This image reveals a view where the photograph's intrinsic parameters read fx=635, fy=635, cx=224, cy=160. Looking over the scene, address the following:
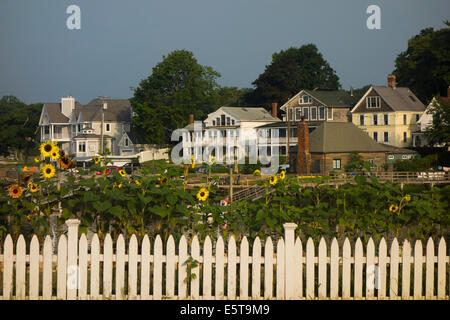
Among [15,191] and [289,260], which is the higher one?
[15,191]

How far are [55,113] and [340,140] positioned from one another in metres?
52.5

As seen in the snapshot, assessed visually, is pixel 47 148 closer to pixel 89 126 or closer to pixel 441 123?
pixel 441 123

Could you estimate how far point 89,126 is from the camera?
92.2 meters

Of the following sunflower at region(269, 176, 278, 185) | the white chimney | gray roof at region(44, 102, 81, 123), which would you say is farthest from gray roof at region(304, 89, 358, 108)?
sunflower at region(269, 176, 278, 185)

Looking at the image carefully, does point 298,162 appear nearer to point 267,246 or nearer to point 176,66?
point 176,66

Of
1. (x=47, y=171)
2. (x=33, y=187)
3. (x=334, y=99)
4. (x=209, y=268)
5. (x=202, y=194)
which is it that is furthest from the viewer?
(x=334, y=99)

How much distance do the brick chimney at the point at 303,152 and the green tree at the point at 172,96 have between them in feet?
98.3

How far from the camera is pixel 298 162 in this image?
58125 mm

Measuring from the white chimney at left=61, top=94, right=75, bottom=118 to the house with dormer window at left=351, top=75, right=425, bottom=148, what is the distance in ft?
148

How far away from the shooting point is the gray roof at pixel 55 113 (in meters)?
96.1

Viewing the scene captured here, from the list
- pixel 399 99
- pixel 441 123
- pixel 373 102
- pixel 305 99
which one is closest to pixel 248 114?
pixel 305 99

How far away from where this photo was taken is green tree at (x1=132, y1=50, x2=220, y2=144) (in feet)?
277

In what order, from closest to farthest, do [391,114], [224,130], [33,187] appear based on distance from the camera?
[33,187]
[391,114]
[224,130]

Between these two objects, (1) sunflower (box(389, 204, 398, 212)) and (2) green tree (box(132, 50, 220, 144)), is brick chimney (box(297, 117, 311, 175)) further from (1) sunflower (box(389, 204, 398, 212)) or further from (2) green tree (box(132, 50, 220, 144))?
(1) sunflower (box(389, 204, 398, 212))
